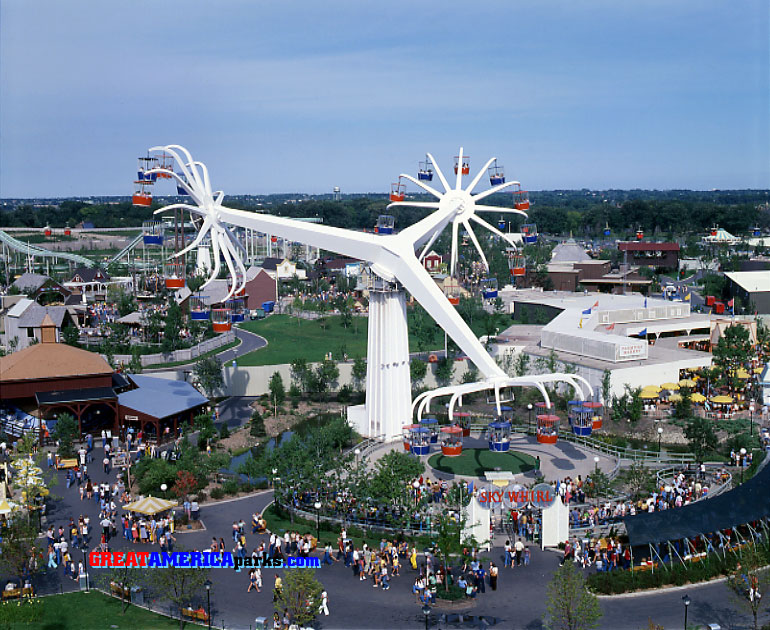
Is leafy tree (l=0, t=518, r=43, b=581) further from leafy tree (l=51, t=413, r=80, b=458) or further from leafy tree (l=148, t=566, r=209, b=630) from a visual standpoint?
leafy tree (l=51, t=413, r=80, b=458)

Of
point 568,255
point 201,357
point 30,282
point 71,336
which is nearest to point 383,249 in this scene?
point 201,357

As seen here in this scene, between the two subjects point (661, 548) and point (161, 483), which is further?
point (161, 483)

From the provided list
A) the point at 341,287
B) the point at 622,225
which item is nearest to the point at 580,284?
the point at 341,287

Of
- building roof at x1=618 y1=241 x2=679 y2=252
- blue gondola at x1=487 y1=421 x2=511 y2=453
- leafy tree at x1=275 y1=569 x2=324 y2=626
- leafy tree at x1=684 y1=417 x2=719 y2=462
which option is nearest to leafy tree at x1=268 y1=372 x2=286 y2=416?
blue gondola at x1=487 y1=421 x2=511 y2=453

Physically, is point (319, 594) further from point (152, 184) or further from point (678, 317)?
point (678, 317)

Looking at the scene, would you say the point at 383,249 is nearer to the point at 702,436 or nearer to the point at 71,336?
the point at 702,436

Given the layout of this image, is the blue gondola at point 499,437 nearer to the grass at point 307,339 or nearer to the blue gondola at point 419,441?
the blue gondola at point 419,441
